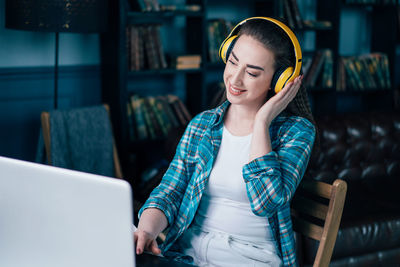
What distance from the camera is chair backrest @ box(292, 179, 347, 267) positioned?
138 centimetres

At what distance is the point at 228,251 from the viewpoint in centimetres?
142

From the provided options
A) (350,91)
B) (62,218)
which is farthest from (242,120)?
(350,91)

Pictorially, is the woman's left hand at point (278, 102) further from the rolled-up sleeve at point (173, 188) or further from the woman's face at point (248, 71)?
the rolled-up sleeve at point (173, 188)

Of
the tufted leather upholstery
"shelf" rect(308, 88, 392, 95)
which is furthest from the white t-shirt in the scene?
"shelf" rect(308, 88, 392, 95)

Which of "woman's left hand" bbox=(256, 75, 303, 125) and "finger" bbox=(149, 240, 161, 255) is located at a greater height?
"woman's left hand" bbox=(256, 75, 303, 125)

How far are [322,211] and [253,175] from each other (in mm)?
244

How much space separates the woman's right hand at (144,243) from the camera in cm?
121

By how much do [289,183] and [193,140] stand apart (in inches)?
13.7

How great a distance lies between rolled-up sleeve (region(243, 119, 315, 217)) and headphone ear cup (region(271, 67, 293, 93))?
15 centimetres

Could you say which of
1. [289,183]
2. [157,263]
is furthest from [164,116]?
[157,263]

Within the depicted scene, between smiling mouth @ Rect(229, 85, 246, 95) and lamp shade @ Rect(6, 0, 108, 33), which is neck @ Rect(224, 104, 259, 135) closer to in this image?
smiling mouth @ Rect(229, 85, 246, 95)

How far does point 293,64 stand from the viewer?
151cm

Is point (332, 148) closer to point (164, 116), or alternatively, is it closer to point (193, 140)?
point (164, 116)

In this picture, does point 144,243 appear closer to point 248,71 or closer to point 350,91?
point 248,71
